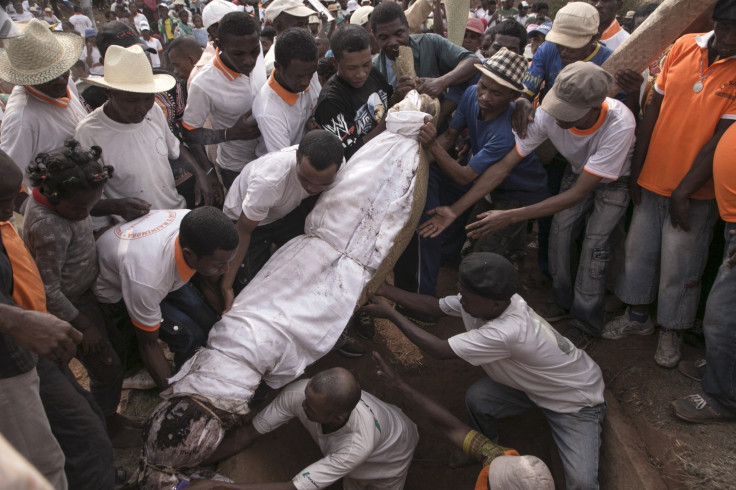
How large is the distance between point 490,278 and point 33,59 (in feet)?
9.11

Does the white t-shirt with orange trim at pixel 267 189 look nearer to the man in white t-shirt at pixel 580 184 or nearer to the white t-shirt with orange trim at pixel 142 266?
the white t-shirt with orange trim at pixel 142 266

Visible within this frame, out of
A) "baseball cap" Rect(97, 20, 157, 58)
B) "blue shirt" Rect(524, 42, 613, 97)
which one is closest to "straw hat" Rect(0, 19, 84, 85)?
"baseball cap" Rect(97, 20, 157, 58)

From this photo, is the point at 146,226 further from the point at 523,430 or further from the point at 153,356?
the point at 523,430

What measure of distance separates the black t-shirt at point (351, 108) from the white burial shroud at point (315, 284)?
34 cm

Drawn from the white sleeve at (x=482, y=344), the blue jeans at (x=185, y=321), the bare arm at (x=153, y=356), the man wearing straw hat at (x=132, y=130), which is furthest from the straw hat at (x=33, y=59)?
the white sleeve at (x=482, y=344)

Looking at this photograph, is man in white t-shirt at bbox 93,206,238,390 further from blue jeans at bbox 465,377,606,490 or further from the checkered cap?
the checkered cap

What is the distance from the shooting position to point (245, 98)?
12.4 feet

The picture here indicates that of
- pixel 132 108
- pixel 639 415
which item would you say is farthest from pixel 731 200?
pixel 132 108

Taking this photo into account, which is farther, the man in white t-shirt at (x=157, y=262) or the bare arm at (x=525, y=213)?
the bare arm at (x=525, y=213)

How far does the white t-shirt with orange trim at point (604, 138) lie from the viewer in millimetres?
3076

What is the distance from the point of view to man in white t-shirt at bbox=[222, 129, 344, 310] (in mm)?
2867

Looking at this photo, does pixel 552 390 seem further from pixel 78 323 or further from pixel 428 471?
pixel 78 323

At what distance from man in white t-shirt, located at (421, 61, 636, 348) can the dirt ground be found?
0.35 meters

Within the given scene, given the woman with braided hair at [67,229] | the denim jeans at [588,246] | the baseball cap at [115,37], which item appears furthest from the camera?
the baseball cap at [115,37]
